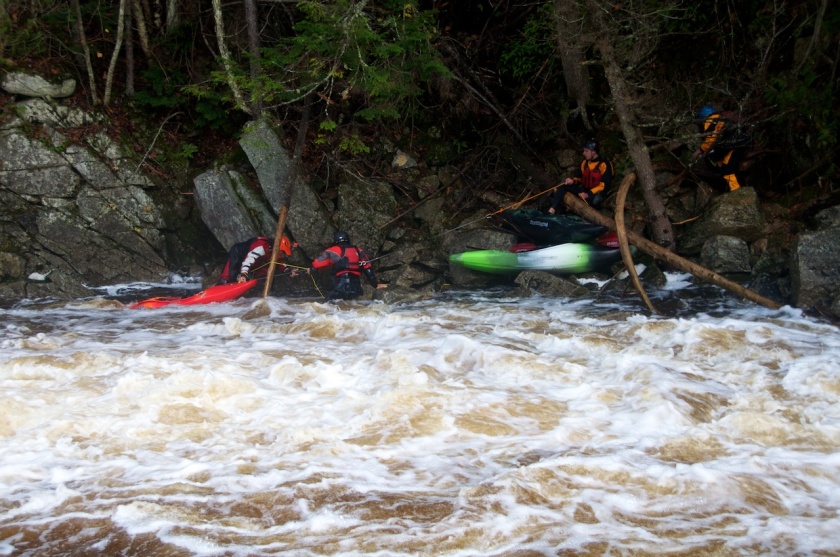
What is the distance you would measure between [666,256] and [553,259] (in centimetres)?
150

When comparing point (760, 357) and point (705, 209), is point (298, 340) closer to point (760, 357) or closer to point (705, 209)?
point (760, 357)

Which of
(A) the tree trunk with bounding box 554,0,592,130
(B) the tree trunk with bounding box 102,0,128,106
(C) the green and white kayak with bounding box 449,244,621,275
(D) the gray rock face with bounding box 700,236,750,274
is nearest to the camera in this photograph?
(D) the gray rock face with bounding box 700,236,750,274

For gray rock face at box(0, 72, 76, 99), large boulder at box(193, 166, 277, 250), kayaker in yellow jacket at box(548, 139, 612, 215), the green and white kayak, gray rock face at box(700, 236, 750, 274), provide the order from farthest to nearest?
large boulder at box(193, 166, 277, 250), gray rock face at box(0, 72, 76, 99), kayaker in yellow jacket at box(548, 139, 612, 215), the green and white kayak, gray rock face at box(700, 236, 750, 274)

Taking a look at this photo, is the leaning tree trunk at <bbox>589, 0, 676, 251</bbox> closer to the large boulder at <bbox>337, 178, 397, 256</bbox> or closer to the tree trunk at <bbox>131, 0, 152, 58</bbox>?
the large boulder at <bbox>337, 178, 397, 256</bbox>

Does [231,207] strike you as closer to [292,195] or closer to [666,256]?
[292,195]

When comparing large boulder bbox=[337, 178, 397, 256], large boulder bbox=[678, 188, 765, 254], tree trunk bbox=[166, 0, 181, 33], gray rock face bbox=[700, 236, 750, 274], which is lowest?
gray rock face bbox=[700, 236, 750, 274]

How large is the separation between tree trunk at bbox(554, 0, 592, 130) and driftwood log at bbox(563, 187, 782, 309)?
1.67 meters

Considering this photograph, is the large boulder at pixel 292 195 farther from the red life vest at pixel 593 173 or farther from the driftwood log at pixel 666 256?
the red life vest at pixel 593 173

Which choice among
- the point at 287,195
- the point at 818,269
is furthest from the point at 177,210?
the point at 818,269

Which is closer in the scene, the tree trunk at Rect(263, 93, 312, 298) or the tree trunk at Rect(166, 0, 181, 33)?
the tree trunk at Rect(263, 93, 312, 298)

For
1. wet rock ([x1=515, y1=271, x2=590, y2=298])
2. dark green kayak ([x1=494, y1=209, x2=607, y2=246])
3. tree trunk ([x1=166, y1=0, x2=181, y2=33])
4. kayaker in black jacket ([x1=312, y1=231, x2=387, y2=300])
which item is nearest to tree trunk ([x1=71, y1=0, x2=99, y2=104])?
tree trunk ([x1=166, y1=0, x2=181, y2=33])

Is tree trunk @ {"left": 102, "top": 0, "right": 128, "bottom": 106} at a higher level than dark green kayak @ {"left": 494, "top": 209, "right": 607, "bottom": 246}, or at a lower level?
higher

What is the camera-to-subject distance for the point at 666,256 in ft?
28.7

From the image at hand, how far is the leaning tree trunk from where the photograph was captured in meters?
8.59
